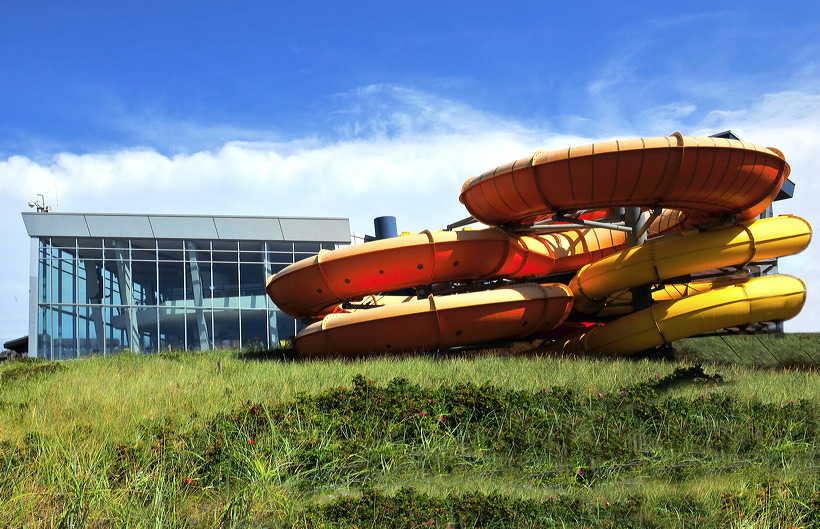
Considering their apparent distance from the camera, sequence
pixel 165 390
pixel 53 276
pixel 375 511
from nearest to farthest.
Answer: pixel 375 511
pixel 165 390
pixel 53 276

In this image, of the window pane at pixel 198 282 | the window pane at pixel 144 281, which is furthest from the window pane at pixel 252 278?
the window pane at pixel 144 281

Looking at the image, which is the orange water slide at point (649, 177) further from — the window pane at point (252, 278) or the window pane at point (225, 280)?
the window pane at point (225, 280)

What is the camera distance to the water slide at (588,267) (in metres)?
10.6

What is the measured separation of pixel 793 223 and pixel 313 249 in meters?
18.1

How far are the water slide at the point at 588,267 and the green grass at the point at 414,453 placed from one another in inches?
111

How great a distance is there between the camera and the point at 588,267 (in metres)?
12.3

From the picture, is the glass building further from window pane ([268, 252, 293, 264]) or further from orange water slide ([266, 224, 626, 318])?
orange water slide ([266, 224, 626, 318])

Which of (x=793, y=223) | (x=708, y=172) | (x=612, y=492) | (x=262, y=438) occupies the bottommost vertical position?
(x=612, y=492)

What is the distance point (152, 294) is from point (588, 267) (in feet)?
62.4

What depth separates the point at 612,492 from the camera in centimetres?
475

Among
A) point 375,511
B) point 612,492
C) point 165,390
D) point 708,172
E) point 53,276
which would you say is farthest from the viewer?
point 53,276

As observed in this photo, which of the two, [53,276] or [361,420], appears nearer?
[361,420]

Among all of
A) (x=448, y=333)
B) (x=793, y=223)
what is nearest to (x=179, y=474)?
(x=448, y=333)

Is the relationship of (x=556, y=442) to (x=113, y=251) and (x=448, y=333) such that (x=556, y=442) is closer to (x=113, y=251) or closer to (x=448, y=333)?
(x=448, y=333)
